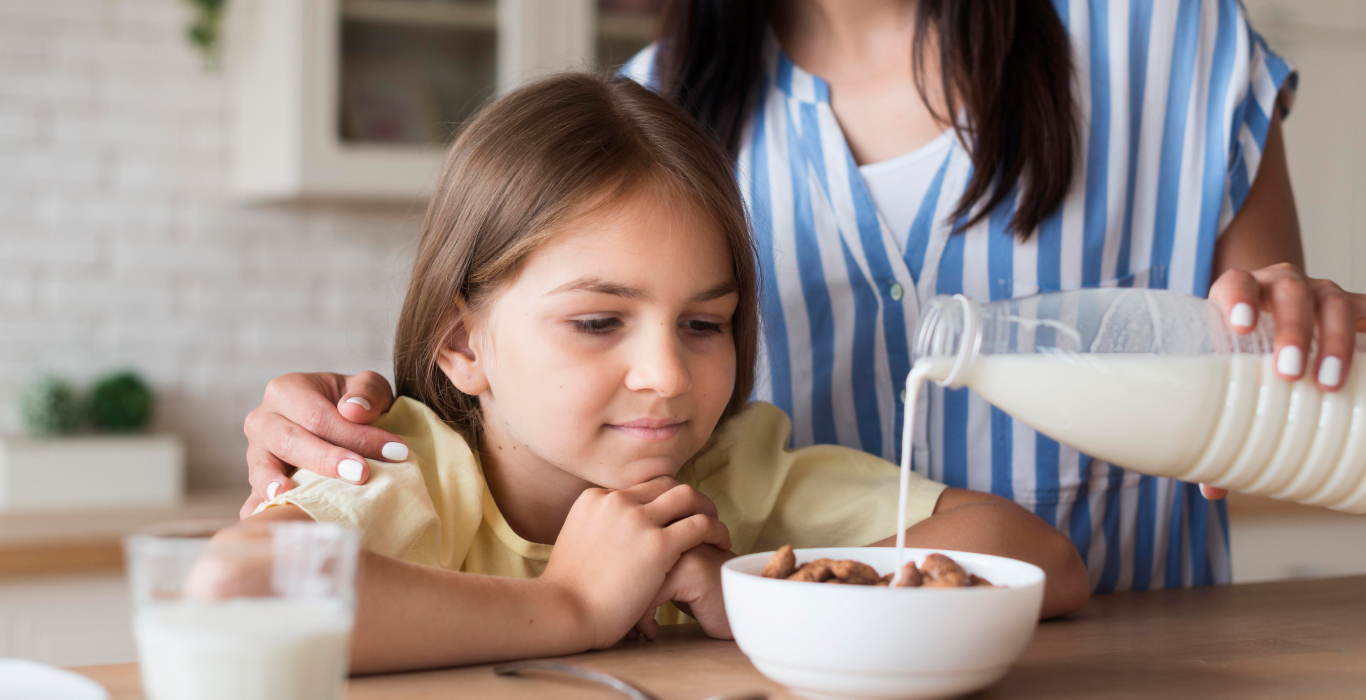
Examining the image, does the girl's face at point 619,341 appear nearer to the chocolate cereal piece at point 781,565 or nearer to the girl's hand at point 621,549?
the girl's hand at point 621,549

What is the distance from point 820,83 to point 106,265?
1836 mm

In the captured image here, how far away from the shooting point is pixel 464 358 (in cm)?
105

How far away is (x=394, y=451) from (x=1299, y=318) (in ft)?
2.12

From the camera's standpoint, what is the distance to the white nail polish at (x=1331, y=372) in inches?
29.7

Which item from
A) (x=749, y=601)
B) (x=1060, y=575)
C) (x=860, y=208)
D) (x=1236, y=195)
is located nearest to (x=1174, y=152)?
(x=1236, y=195)

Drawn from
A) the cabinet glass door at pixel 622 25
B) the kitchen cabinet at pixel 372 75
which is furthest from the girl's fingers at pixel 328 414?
the cabinet glass door at pixel 622 25

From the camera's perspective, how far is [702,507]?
90 centimetres

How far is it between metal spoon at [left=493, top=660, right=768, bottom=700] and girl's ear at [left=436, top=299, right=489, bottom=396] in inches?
13.6

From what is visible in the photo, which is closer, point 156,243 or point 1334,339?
point 1334,339

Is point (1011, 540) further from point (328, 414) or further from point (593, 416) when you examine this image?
point (328, 414)

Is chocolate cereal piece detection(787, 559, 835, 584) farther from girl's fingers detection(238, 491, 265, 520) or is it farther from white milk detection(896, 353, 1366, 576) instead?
girl's fingers detection(238, 491, 265, 520)

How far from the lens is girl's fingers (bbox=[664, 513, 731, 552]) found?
0.84 m

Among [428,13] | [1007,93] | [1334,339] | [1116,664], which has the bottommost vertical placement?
[1116,664]

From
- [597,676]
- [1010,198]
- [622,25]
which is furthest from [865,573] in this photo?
[622,25]
